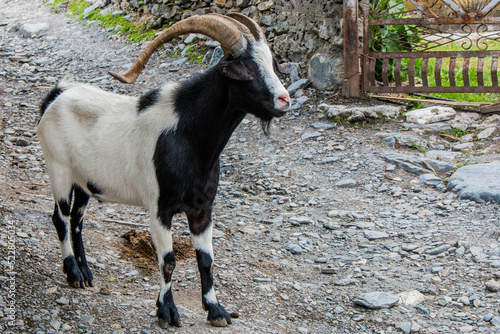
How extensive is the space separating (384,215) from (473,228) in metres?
0.95

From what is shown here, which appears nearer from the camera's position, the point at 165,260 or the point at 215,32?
the point at 215,32

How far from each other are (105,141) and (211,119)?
972 mm

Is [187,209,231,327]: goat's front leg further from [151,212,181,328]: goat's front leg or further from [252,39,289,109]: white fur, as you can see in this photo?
[252,39,289,109]: white fur

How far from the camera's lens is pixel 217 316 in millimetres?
4113

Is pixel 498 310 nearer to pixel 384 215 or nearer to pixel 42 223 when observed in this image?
pixel 384 215

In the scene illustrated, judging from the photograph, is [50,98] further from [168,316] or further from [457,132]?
[457,132]

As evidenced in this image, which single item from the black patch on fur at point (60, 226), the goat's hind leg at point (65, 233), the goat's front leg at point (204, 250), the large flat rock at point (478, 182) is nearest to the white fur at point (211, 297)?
the goat's front leg at point (204, 250)

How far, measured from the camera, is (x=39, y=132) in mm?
4832

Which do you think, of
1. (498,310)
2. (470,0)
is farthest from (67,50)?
(498,310)

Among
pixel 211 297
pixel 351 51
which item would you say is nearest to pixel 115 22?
pixel 351 51

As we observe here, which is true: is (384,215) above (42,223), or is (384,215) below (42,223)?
below

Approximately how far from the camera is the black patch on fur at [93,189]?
4.54m

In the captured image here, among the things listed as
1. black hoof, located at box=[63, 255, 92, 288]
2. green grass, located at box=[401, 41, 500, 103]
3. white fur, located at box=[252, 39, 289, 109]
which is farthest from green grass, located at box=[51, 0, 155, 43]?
white fur, located at box=[252, 39, 289, 109]

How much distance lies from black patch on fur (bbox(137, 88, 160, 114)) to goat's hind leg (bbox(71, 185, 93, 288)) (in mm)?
935
